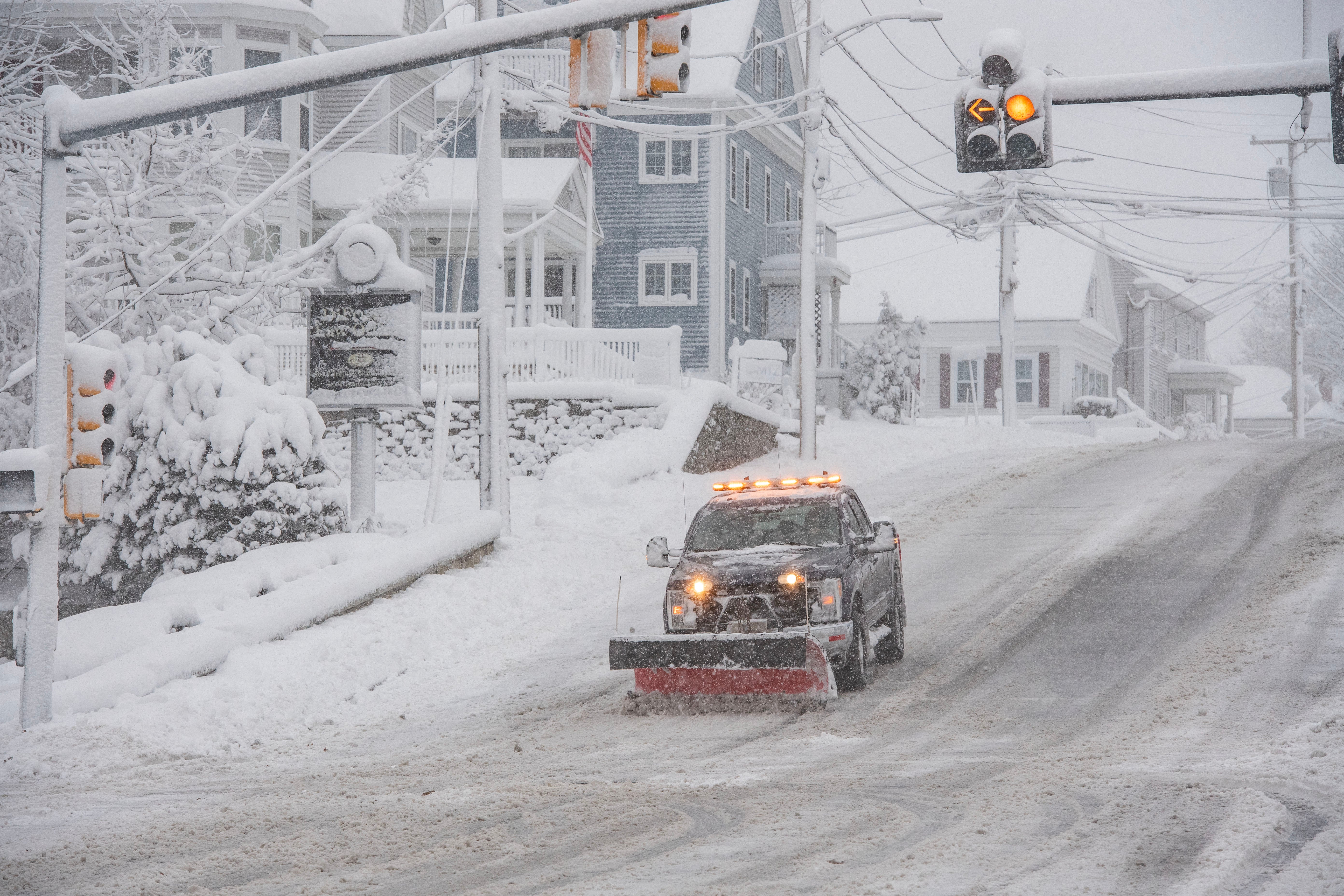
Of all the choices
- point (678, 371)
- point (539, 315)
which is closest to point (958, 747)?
point (678, 371)

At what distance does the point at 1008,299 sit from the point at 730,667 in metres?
31.2

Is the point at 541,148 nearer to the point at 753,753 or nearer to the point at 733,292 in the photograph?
the point at 733,292

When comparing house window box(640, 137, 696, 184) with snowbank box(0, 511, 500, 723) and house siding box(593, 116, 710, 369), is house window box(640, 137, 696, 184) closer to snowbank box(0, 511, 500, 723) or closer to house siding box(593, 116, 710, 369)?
house siding box(593, 116, 710, 369)

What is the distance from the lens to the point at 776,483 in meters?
13.2

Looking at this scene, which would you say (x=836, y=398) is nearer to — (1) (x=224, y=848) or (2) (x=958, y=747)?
(2) (x=958, y=747)

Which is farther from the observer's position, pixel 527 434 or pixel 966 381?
pixel 966 381

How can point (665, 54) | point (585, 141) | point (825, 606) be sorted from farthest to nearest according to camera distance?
point (585, 141)
point (825, 606)
point (665, 54)

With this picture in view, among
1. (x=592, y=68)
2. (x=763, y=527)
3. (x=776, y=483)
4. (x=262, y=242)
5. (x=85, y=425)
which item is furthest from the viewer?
(x=262, y=242)

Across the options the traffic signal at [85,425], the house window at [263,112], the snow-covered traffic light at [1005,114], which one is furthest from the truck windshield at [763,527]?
the house window at [263,112]

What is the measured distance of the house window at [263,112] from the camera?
30.9m

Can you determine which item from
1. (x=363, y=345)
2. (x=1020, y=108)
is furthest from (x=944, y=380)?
(x=1020, y=108)

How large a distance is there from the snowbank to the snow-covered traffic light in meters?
7.07

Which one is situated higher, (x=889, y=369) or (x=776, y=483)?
(x=889, y=369)

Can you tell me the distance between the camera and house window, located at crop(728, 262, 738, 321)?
129 feet
